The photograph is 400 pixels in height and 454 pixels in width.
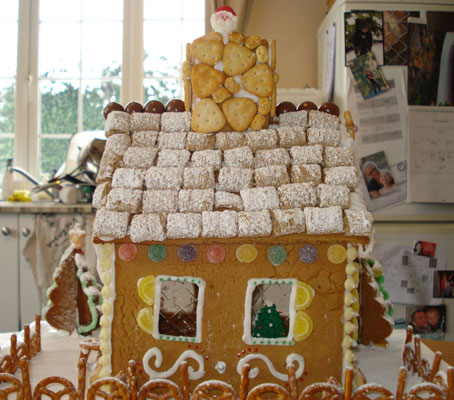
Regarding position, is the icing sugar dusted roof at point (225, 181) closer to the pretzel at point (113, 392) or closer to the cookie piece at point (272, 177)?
the cookie piece at point (272, 177)

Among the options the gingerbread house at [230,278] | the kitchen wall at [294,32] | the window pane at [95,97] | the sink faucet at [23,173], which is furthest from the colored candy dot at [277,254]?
the window pane at [95,97]

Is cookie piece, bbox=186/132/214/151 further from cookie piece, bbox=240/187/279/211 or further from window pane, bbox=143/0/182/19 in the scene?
window pane, bbox=143/0/182/19

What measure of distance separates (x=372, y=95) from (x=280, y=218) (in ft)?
4.40

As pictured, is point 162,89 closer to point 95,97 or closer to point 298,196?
point 95,97

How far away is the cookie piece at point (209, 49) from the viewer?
123cm

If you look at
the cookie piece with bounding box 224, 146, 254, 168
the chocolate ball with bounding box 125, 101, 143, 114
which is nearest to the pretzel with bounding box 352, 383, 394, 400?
the cookie piece with bounding box 224, 146, 254, 168

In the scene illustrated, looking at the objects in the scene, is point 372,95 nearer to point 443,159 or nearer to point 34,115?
point 443,159

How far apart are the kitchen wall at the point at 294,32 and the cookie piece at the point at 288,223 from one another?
6.52 ft

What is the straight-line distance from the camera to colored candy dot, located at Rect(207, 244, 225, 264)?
1072 millimetres

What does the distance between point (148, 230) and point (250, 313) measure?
1.02 feet

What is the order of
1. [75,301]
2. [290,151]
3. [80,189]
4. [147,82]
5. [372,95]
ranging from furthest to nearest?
[147,82] → [80,189] → [372,95] → [75,301] → [290,151]

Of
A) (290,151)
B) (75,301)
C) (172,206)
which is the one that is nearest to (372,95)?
(290,151)

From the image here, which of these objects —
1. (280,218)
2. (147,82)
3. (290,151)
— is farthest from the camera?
(147,82)

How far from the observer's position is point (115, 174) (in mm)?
1106
